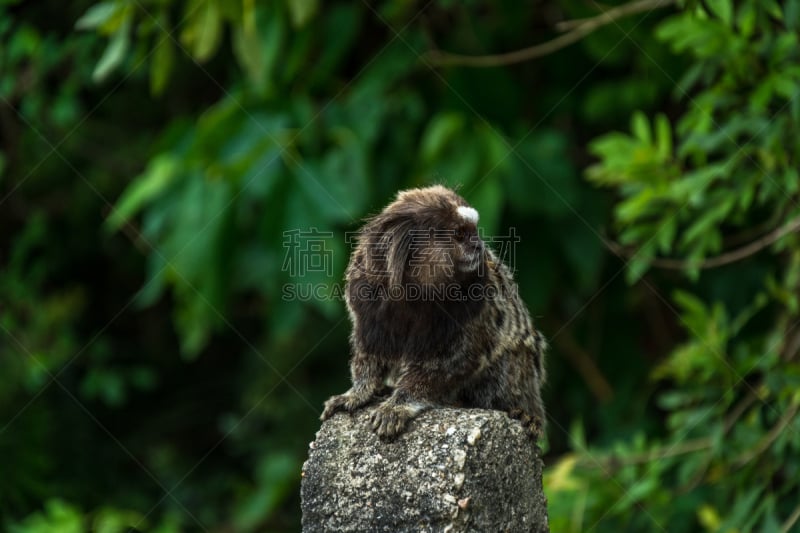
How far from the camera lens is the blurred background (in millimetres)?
5211

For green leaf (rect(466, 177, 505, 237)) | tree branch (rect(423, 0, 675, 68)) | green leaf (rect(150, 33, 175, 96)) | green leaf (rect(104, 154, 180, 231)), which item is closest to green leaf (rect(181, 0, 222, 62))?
green leaf (rect(150, 33, 175, 96))

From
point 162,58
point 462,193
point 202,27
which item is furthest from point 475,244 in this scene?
point 162,58

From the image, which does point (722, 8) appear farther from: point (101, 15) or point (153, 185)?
point (153, 185)

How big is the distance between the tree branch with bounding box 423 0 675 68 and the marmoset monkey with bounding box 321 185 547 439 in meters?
2.15

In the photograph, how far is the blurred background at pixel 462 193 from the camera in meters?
5.21

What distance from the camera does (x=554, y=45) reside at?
5973mm

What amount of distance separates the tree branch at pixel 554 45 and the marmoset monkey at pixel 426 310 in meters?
2.15

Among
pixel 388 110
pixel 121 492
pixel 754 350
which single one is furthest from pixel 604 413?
pixel 121 492

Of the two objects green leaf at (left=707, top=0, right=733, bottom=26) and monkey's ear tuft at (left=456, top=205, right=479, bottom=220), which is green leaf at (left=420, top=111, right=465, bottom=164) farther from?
monkey's ear tuft at (left=456, top=205, right=479, bottom=220)

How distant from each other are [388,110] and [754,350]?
8.07 ft

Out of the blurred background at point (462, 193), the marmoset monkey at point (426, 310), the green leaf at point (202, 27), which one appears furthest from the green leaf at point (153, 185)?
the marmoset monkey at point (426, 310)

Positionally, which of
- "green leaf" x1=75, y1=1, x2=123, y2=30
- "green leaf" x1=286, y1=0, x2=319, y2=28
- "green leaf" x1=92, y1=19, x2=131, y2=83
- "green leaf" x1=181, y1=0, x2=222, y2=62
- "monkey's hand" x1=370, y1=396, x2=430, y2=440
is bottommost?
"monkey's hand" x1=370, y1=396, x2=430, y2=440

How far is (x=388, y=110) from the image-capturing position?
21.2ft

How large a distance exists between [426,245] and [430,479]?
0.78 meters
